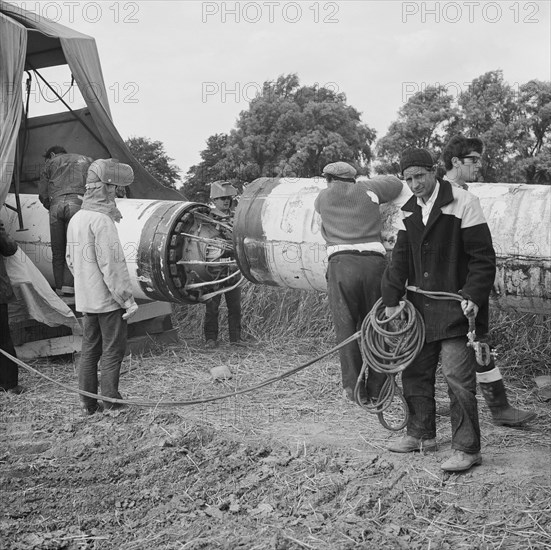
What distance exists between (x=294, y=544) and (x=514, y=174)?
11.1 m

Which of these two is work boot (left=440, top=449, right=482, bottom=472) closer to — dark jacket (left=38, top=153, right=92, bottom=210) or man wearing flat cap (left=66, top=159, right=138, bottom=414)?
man wearing flat cap (left=66, top=159, right=138, bottom=414)

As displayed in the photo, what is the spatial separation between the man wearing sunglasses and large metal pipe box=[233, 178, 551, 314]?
18 centimetres

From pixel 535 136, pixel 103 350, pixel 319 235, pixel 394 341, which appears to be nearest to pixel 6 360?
pixel 103 350

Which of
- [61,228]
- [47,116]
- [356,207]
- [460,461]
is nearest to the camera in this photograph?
[460,461]

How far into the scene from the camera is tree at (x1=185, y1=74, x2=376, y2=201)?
14234 millimetres

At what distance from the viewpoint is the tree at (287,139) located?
1423cm

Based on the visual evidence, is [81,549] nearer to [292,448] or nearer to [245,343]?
[292,448]

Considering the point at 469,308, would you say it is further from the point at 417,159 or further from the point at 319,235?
the point at 319,235

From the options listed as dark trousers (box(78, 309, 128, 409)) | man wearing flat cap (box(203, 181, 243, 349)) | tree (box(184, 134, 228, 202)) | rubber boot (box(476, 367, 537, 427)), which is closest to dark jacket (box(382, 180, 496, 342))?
rubber boot (box(476, 367, 537, 427))

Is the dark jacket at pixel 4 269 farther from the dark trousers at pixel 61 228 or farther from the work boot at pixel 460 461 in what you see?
the work boot at pixel 460 461

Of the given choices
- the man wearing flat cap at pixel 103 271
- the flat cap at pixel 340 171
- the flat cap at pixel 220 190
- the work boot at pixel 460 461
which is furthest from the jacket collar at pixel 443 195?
the flat cap at pixel 220 190

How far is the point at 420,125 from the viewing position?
13977mm

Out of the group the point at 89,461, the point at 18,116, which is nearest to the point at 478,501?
the point at 89,461

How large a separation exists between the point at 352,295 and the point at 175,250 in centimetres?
159
